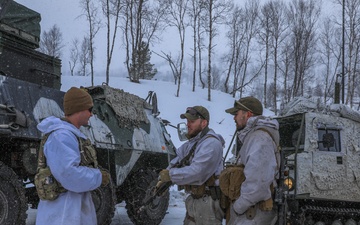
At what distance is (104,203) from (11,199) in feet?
6.25

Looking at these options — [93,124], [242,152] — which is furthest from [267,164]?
[93,124]

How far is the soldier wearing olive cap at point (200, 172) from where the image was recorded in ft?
14.5

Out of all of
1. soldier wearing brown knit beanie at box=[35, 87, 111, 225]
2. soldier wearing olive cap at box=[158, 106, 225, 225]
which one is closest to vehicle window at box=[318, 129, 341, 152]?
soldier wearing olive cap at box=[158, 106, 225, 225]

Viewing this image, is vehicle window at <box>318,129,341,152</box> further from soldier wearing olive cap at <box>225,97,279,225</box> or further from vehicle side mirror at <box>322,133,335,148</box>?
soldier wearing olive cap at <box>225,97,279,225</box>

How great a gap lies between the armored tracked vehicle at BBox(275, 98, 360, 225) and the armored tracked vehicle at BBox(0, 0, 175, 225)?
2.56 m

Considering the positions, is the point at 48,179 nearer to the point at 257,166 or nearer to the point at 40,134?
the point at 257,166

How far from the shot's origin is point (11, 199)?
6031mm

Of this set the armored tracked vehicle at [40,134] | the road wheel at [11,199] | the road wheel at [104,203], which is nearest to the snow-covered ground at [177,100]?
the armored tracked vehicle at [40,134]

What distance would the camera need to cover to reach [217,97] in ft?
92.3

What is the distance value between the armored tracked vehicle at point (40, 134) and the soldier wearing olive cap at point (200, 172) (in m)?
1.06

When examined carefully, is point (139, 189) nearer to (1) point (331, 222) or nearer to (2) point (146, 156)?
(2) point (146, 156)

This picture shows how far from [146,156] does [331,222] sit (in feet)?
12.0

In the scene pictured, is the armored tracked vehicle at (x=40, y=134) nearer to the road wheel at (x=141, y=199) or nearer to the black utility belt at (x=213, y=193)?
the road wheel at (x=141, y=199)

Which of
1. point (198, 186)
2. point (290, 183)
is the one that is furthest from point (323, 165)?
point (198, 186)
